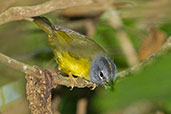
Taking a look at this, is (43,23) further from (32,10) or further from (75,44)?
(32,10)

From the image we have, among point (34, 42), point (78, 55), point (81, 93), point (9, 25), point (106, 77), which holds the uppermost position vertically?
point (9, 25)


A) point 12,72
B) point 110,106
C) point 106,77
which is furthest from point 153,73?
point 12,72

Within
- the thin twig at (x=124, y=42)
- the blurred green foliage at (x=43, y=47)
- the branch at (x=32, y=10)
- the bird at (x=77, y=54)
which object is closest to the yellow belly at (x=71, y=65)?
the bird at (x=77, y=54)

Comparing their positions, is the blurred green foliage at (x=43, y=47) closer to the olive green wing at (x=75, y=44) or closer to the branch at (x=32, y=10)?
the olive green wing at (x=75, y=44)

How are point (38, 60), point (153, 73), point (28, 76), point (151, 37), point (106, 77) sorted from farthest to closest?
point (38, 60) → point (151, 37) → point (106, 77) → point (28, 76) → point (153, 73)

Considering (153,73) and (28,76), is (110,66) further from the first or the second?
(153,73)

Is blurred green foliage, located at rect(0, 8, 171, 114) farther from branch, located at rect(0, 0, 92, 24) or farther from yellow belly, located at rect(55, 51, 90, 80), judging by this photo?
branch, located at rect(0, 0, 92, 24)

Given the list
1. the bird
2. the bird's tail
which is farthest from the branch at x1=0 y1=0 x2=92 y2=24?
the bird
